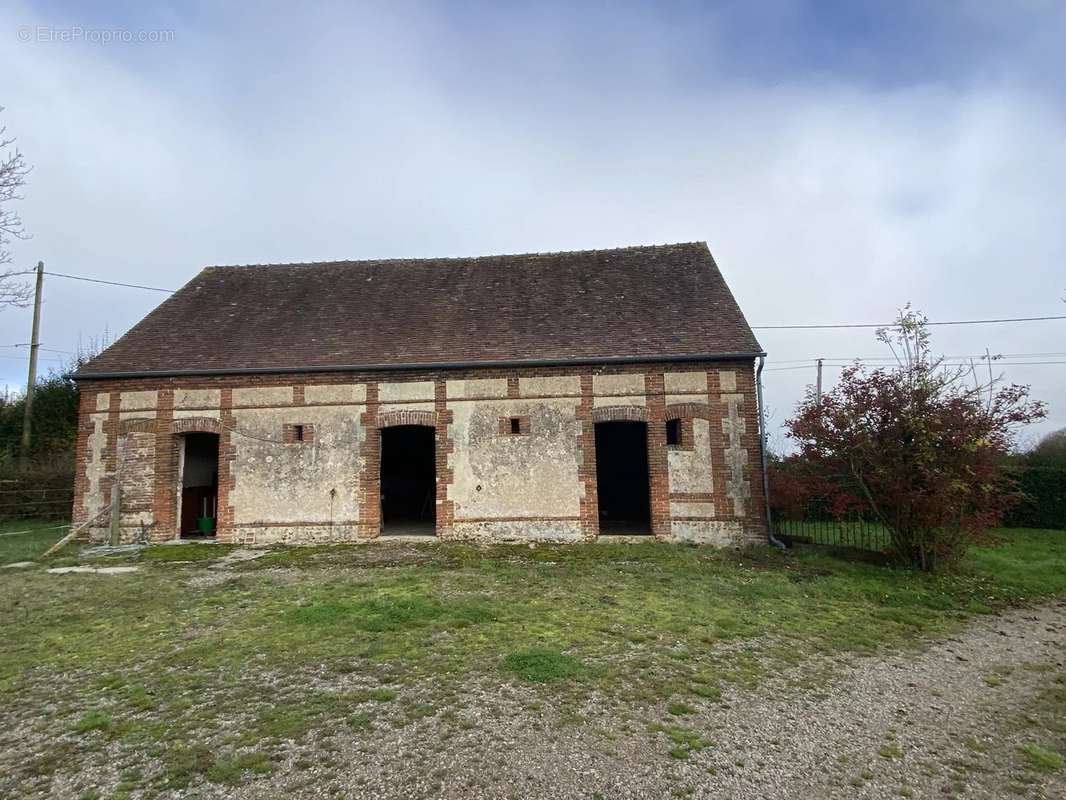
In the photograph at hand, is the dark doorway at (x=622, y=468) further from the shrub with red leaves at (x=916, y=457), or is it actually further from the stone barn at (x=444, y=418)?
the shrub with red leaves at (x=916, y=457)

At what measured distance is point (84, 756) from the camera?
138 inches

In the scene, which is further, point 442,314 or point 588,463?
point 442,314

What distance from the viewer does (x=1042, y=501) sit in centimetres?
1405

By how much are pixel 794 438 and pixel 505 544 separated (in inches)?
216

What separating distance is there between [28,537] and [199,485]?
4.29m

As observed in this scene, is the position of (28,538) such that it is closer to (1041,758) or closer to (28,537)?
(28,537)

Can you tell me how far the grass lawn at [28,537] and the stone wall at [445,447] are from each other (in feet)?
3.53

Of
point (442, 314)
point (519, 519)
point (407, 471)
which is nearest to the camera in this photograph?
point (519, 519)

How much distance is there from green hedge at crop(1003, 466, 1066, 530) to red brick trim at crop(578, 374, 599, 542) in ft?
36.2

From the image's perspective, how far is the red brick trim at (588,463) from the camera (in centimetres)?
1085

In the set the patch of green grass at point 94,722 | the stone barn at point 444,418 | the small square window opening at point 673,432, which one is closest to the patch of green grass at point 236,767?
the patch of green grass at point 94,722

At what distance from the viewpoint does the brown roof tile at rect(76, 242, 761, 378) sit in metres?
11.4

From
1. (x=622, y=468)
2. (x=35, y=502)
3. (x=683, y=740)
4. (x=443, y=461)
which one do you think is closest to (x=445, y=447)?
(x=443, y=461)

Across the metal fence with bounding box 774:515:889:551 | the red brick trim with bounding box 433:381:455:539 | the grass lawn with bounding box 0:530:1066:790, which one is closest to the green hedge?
the metal fence with bounding box 774:515:889:551
